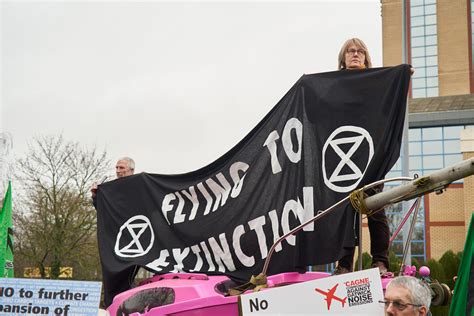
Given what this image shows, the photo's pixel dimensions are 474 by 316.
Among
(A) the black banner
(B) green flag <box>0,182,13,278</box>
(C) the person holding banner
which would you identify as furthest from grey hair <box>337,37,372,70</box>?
(B) green flag <box>0,182,13,278</box>

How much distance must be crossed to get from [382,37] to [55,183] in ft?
75.7

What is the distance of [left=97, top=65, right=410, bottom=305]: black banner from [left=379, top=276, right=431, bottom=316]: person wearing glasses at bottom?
84cm

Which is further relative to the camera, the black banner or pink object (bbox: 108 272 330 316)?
the black banner

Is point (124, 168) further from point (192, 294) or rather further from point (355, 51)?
point (355, 51)

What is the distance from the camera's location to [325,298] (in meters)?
3.60

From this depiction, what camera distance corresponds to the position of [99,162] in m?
33.3

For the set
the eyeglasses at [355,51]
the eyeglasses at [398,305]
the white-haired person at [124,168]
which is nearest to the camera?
the eyeglasses at [398,305]

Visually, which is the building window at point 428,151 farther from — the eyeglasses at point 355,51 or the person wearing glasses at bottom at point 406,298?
the person wearing glasses at bottom at point 406,298

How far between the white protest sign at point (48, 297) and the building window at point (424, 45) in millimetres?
37051

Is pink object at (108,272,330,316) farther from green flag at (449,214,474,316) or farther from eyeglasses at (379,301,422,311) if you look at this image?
green flag at (449,214,474,316)

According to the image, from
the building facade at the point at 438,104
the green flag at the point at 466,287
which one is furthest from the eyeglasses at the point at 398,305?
the building facade at the point at 438,104

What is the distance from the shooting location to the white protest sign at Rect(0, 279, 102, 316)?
5.13 m

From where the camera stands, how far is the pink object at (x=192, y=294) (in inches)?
171

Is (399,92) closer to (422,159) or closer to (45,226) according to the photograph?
(45,226)
